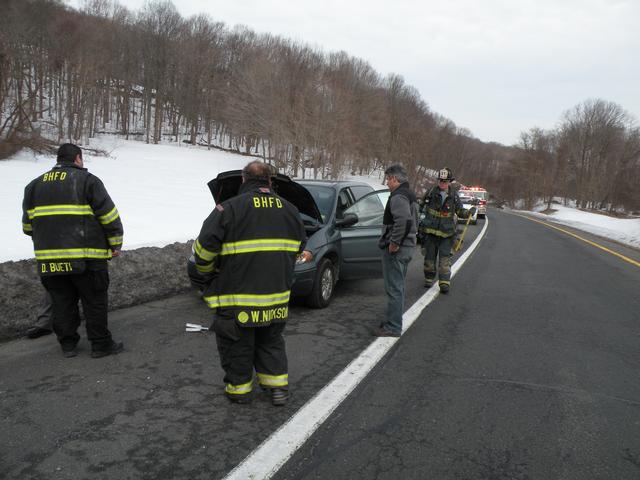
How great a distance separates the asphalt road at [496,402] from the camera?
2811mm

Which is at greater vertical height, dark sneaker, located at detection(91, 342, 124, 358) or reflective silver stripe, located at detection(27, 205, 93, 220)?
reflective silver stripe, located at detection(27, 205, 93, 220)

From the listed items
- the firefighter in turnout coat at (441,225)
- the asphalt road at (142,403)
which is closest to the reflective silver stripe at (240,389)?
the asphalt road at (142,403)

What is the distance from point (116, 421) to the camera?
314cm

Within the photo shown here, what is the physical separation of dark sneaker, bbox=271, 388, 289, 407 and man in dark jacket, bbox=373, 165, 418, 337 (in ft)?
6.27

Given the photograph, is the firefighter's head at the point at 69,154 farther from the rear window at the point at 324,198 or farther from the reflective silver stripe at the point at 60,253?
the rear window at the point at 324,198

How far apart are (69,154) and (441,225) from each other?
5443mm

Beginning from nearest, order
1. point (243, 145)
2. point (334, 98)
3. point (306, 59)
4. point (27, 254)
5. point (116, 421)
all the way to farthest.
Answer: point (116, 421), point (27, 254), point (334, 98), point (306, 59), point (243, 145)

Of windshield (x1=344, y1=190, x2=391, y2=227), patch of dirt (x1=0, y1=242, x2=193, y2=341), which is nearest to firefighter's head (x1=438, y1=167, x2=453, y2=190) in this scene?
windshield (x1=344, y1=190, x2=391, y2=227)

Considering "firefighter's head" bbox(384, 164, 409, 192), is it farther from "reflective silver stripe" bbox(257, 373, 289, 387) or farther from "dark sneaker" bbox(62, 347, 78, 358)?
"dark sneaker" bbox(62, 347, 78, 358)

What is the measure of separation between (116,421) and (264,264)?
4.73 feet

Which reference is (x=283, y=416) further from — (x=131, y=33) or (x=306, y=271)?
(x=131, y=33)

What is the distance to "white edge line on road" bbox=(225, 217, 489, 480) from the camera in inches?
104

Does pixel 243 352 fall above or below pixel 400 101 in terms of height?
below

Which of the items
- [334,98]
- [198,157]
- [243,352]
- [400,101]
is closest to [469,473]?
[243,352]
